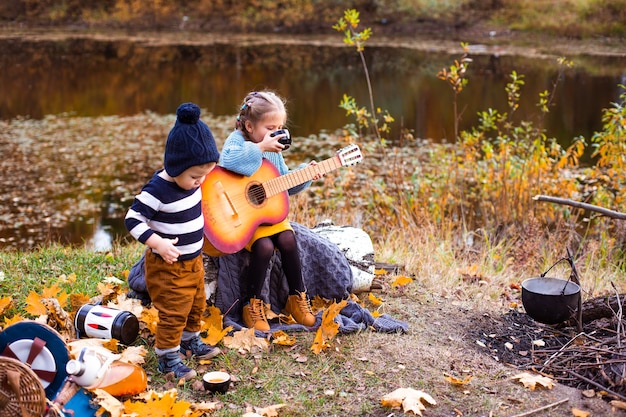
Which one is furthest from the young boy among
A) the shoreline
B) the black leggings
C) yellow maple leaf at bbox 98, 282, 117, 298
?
the shoreline

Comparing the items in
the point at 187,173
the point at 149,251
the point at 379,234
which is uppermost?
the point at 187,173

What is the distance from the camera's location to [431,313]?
474 cm

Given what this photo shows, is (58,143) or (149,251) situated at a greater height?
(149,251)

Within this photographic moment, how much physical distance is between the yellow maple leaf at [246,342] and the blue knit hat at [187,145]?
3.74 feet

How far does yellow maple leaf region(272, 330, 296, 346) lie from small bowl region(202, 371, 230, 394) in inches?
21.3

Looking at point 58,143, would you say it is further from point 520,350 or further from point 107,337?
point 520,350

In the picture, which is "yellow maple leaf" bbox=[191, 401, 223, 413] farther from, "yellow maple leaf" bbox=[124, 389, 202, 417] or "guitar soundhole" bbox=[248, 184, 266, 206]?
"guitar soundhole" bbox=[248, 184, 266, 206]

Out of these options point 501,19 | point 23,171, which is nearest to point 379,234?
point 23,171

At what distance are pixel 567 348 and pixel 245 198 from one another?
84.0 inches

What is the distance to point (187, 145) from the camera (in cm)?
336

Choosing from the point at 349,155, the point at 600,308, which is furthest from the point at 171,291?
the point at 600,308

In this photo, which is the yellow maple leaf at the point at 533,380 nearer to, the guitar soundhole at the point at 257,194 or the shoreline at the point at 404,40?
the guitar soundhole at the point at 257,194

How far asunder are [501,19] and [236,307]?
983 inches

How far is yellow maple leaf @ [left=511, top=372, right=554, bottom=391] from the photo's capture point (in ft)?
11.8
